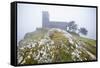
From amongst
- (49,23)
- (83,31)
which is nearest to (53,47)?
(49,23)

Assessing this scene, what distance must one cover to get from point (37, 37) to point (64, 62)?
37cm

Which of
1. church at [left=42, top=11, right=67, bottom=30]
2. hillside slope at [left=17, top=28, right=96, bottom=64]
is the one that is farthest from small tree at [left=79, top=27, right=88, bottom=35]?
church at [left=42, top=11, right=67, bottom=30]

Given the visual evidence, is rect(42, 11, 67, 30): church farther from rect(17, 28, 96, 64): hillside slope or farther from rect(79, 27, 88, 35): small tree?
rect(79, 27, 88, 35): small tree

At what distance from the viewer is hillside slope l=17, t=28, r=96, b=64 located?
2.14 m

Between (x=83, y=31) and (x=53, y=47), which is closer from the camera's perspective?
(x=53, y=47)

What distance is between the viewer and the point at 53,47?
225 centimetres

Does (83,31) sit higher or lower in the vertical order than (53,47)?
higher

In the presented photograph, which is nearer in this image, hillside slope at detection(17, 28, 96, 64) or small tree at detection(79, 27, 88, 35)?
hillside slope at detection(17, 28, 96, 64)

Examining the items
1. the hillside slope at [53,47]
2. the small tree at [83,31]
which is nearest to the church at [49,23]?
the hillside slope at [53,47]

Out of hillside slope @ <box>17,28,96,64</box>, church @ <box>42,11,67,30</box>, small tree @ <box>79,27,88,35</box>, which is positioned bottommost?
hillside slope @ <box>17,28,96,64</box>

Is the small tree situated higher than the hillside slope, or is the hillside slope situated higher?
the small tree

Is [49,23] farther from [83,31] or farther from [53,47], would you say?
[83,31]
